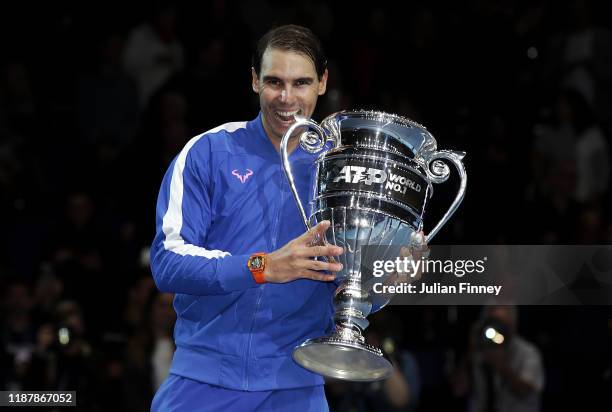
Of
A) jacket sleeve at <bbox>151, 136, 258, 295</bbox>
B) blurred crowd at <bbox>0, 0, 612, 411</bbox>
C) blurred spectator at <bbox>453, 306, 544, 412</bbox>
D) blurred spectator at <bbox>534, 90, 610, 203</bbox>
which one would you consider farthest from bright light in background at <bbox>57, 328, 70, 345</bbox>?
blurred spectator at <bbox>534, 90, 610, 203</bbox>

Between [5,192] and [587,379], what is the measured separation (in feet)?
13.3

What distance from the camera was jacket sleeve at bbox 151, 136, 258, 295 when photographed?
3.26 meters

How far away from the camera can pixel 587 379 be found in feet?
21.8

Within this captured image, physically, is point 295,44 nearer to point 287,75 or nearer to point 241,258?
point 287,75

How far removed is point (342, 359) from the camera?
3277mm

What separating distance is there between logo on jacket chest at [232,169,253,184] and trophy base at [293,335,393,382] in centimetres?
59

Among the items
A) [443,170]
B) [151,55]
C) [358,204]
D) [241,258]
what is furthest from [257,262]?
[151,55]

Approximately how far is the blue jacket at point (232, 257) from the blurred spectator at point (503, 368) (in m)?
3.03

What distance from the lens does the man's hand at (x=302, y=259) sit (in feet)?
10.3

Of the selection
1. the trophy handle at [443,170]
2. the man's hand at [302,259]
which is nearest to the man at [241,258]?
the man's hand at [302,259]

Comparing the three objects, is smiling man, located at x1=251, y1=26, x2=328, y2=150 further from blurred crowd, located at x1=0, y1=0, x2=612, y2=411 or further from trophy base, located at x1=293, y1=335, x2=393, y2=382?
blurred crowd, located at x1=0, y1=0, x2=612, y2=411

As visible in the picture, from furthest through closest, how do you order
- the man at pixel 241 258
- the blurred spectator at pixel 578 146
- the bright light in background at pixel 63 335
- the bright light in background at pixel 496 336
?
the blurred spectator at pixel 578 146 < the bright light in background at pixel 496 336 < the bright light in background at pixel 63 335 < the man at pixel 241 258

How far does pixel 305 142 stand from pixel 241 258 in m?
0.42

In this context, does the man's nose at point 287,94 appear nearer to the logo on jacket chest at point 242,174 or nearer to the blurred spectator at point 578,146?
the logo on jacket chest at point 242,174
